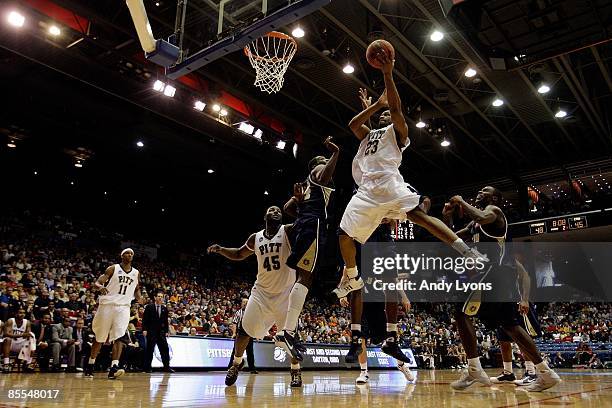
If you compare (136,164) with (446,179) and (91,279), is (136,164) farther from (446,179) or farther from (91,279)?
(446,179)

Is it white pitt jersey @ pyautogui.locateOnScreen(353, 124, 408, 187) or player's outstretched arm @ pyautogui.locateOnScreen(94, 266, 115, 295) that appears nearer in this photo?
white pitt jersey @ pyautogui.locateOnScreen(353, 124, 408, 187)

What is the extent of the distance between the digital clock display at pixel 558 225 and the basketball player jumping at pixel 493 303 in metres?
16.3

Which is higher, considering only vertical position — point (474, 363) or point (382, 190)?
point (382, 190)

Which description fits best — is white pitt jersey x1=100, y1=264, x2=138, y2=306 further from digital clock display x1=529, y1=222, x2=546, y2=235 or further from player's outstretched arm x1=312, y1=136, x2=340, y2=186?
digital clock display x1=529, y1=222, x2=546, y2=235

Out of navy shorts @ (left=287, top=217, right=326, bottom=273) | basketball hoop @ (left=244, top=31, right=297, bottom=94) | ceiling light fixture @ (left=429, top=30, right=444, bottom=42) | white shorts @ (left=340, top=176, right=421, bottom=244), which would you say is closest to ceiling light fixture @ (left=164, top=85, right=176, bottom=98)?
basketball hoop @ (left=244, top=31, right=297, bottom=94)

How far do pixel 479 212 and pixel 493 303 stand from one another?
0.87m

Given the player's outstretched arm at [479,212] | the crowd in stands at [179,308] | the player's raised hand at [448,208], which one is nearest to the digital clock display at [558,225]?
the crowd in stands at [179,308]

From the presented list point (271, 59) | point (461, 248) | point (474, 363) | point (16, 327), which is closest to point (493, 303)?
point (474, 363)

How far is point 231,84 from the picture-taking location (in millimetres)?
14734

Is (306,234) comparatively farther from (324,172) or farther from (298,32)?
(298,32)

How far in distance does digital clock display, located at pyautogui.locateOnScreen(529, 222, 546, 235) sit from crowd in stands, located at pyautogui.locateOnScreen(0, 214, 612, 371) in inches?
167

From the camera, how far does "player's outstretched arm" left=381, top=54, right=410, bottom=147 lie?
397 centimetres

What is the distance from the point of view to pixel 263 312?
495 cm

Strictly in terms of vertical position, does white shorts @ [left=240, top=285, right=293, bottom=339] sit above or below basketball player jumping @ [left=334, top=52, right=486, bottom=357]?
below
